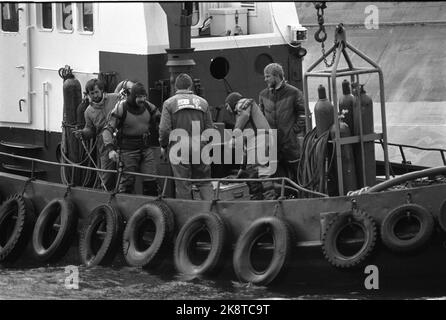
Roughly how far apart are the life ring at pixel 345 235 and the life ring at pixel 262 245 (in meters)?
0.38

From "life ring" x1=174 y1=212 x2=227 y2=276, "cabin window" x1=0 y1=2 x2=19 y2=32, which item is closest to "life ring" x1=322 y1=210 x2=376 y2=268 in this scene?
"life ring" x1=174 y1=212 x2=227 y2=276

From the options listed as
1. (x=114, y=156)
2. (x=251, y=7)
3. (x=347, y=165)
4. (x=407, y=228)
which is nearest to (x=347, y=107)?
(x=347, y=165)

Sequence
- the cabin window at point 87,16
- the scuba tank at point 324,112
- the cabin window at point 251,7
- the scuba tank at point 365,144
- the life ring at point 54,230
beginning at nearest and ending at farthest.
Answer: the scuba tank at point 324,112 → the scuba tank at point 365,144 → the life ring at point 54,230 → the cabin window at point 87,16 → the cabin window at point 251,7

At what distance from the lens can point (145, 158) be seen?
13773 mm

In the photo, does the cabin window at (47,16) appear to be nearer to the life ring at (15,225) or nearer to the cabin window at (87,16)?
the cabin window at (87,16)

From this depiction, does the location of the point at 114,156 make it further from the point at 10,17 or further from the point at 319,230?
the point at 10,17

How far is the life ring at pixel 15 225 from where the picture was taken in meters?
14.1

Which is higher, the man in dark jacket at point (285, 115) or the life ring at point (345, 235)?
the man in dark jacket at point (285, 115)

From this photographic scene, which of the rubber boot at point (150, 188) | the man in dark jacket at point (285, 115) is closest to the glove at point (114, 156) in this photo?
the rubber boot at point (150, 188)

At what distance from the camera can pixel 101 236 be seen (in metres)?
13.6

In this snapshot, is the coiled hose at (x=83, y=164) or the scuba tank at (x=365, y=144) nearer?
the scuba tank at (x=365, y=144)

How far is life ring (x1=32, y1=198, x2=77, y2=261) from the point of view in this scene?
45.2 feet

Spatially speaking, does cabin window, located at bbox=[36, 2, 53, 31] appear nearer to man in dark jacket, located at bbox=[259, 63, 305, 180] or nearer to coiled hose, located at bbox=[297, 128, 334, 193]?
man in dark jacket, located at bbox=[259, 63, 305, 180]
